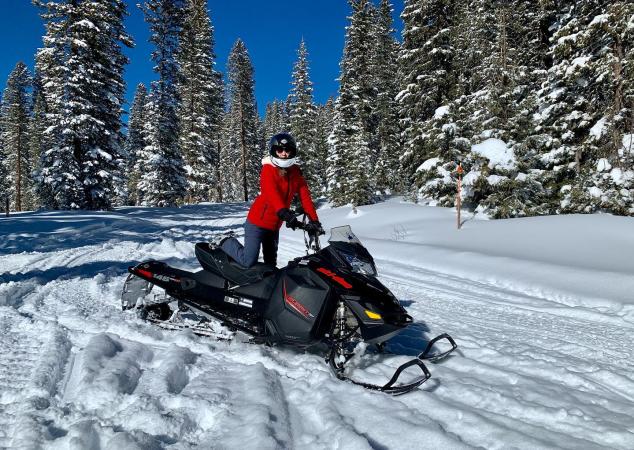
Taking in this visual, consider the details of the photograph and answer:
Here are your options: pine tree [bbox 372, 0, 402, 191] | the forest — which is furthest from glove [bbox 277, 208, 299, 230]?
pine tree [bbox 372, 0, 402, 191]

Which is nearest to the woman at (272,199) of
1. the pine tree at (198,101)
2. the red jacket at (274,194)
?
the red jacket at (274,194)

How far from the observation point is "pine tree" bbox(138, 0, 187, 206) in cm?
2639

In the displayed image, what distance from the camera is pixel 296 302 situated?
3910 millimetres

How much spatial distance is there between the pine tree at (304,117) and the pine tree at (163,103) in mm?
11558

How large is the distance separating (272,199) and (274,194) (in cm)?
6

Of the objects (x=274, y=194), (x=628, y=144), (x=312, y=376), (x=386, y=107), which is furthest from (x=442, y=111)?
(x=312, y=376)

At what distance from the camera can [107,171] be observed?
2078 centimetres

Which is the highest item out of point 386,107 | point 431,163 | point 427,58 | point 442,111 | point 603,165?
point 386,107

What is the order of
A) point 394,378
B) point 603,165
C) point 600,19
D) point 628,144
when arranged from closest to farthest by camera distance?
point 394,378, point 628,144, point 603,165, point 600,19

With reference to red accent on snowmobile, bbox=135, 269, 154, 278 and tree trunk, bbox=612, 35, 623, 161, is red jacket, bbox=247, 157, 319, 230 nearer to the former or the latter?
red accent on snowmobile, bbox=135, 269, 154, 278

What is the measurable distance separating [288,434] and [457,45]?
22.6m

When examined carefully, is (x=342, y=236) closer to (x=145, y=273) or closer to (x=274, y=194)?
(x=274, y=194)

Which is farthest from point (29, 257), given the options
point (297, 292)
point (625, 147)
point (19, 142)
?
point (19, 142)

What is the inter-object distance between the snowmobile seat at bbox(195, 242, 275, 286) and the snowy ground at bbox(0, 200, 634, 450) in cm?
73
